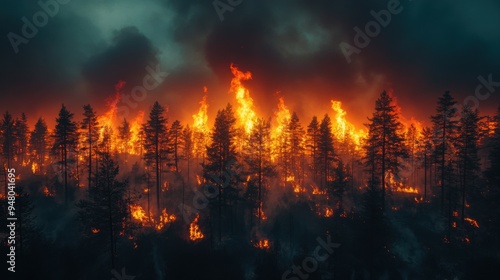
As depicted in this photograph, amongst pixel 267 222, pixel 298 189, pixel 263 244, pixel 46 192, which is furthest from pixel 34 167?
pixel 298 189

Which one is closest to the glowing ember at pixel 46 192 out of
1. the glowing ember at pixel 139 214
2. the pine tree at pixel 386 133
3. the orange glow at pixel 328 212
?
the glowing ember at pixel 139 214

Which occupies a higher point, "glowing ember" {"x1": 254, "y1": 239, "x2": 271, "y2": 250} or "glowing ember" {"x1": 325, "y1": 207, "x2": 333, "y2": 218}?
"glowing ember" {"x1": 325, "y1": 207, "x2": 333, "y2": 218}

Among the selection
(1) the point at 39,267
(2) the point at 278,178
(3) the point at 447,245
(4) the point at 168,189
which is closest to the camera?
(1) the point at 39,267

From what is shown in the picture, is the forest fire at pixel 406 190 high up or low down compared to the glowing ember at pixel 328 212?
up

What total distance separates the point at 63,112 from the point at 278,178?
125ft

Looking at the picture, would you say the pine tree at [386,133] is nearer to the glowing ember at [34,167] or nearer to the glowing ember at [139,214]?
the glowing ember at [139,214]

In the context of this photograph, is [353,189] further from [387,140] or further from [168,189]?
[168,189]

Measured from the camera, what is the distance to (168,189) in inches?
1767

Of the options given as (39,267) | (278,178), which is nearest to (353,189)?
(278,178)

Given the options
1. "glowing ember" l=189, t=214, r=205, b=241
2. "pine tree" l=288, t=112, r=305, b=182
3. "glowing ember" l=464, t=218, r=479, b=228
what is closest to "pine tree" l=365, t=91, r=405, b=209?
"glowing ember" l=464, t=218, r=479, b=228

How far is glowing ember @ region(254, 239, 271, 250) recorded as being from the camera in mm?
33938

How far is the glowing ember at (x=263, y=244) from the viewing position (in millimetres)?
33938

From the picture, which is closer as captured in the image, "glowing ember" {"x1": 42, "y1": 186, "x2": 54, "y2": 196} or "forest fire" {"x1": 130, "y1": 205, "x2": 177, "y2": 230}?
"forest fire" {"x1": 130, "y1": 205, "x2": 177, "y2": 230}

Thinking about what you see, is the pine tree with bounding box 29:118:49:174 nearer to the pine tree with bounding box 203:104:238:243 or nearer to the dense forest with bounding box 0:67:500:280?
the dense forest with bounding box 0:67:500:280
